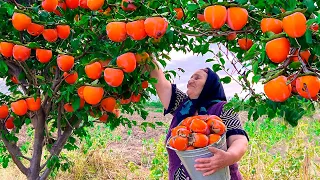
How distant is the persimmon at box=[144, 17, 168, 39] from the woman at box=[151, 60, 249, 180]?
1.99 feet

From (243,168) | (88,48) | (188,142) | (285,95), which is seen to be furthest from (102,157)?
(285,95)

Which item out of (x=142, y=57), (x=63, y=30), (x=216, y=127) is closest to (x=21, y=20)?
(x=63, y=30)

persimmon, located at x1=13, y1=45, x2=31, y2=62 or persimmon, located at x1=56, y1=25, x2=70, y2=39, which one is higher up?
persimmon, located at x1=56, y1=25, x2=70, y2=39

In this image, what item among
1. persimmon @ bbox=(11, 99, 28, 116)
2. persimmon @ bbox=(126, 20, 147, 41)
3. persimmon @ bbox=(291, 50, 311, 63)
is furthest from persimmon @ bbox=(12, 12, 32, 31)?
persimmon @ bbox=(291, 50, 311, 63)

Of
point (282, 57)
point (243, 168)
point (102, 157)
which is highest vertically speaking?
point (282, 57)

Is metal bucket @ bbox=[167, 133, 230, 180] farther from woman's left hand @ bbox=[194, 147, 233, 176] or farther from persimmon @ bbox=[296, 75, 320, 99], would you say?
persimmon @ bbox=[296, 75, 320, 99]

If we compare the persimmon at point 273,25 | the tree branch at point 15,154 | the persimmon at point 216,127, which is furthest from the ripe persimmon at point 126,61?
the tree branch at point 15,154

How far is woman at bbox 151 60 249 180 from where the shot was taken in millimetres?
2338

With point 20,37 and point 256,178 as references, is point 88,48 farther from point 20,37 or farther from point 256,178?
point 256,178

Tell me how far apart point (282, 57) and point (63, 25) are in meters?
1.24

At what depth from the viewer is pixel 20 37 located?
227 centimetres

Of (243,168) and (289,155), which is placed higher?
(289,155)

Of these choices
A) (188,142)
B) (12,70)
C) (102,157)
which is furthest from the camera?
(102,157)

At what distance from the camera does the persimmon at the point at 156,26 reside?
163cm
